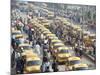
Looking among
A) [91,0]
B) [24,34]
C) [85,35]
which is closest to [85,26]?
[85,35]

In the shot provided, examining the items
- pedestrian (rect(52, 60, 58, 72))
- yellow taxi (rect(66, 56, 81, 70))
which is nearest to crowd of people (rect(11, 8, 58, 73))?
pedestrian (rect(52, 60, 58, 72))

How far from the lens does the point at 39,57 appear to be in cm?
197

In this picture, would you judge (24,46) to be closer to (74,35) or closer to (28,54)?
(28,54)

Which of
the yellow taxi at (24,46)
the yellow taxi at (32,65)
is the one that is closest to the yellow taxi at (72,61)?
the yellow taxi at (32,65)

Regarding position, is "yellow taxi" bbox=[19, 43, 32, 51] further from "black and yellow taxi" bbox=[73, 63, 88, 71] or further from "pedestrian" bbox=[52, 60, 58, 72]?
"black and yellow taxi" bbox=[73, 63, 88, 71]

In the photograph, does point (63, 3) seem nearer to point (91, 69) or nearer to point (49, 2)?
point (49, 2)

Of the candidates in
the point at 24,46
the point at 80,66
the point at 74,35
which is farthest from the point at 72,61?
the point at 24,46

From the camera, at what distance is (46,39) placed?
2002 millimetres

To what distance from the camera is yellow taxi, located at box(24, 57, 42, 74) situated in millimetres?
1926

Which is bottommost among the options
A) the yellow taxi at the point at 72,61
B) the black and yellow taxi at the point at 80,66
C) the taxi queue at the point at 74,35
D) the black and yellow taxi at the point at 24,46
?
the black and yellow taxi at the point at 80,66

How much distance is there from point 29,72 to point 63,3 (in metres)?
0.78

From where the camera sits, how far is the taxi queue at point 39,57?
6.28ft

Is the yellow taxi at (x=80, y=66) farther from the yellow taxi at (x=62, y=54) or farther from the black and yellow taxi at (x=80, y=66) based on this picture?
the yellow taxi at (x=62, y=54)

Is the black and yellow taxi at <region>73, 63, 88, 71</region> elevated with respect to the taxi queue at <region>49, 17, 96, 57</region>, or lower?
lower
